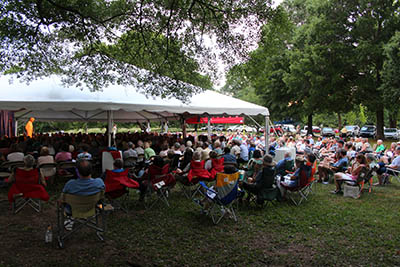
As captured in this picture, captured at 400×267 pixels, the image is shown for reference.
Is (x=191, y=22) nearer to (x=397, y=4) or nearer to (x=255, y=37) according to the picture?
(x=255, y=37)

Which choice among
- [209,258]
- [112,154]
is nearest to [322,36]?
[112,154]

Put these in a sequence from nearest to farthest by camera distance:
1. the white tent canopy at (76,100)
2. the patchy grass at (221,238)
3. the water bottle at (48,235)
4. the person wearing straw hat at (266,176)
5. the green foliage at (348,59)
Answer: the patchy grass at (221,238) → the water bottle at (48,235) → the person wearing straw hat at (266,176) → the white tent canopy at (76,100) → the green foliage at (348,59)

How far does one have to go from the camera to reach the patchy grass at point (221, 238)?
12.0 ft

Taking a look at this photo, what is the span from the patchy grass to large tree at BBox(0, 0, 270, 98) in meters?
3.11

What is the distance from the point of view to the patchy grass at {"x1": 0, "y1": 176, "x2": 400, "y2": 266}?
12.0ft

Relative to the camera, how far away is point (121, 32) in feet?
22.4

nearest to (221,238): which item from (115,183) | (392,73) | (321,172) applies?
(115,183)

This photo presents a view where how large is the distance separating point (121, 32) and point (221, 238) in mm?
5084

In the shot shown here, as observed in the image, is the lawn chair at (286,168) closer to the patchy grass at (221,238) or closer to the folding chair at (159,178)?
the patchy grass at (221,238)

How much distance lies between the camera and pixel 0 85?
326 inches

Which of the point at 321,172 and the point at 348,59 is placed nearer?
the point at 321,172

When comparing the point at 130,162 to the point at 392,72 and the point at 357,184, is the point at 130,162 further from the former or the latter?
the point at 392,72

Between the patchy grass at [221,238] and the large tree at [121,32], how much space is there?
10.2 ft

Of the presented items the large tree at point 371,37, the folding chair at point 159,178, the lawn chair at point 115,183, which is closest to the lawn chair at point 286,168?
the folding chair at point 159,178
